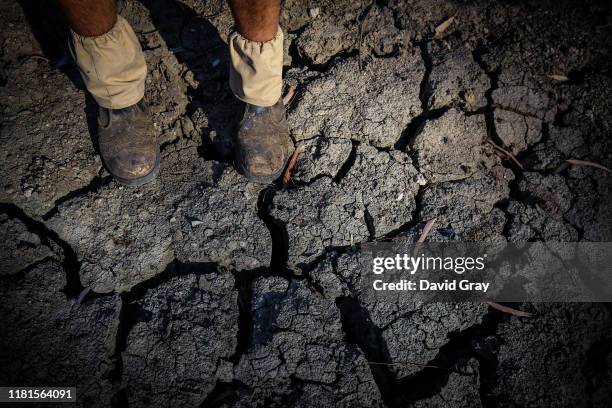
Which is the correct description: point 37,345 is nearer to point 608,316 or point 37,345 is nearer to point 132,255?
point 132,255

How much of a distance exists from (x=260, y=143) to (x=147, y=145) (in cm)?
56

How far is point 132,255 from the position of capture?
1.75 meters

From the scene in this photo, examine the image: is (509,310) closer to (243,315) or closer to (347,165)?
(347,165)

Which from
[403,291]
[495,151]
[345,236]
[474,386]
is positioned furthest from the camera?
[495,151]

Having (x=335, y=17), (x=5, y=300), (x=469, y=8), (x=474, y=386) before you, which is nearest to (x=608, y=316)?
(x=474, y=386)

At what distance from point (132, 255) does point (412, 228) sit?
1329 mm

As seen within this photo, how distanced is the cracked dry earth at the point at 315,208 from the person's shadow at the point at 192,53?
1 cm

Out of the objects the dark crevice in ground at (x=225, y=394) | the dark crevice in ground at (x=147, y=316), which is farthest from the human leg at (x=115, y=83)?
the dark crevice in ground at (x=225, y=394)

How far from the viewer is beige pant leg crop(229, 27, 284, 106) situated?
5.34 ft

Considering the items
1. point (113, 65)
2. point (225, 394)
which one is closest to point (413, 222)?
point (225, 394)

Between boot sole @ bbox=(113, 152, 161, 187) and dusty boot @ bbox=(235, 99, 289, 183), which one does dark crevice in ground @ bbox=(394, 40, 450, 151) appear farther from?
boot sole @ bbox=(113, 152, 161, 187)

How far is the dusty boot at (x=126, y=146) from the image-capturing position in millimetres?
1843

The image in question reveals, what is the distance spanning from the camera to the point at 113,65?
1672 millimetres

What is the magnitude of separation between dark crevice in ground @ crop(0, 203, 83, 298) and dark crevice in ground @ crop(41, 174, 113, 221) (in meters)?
0.06
